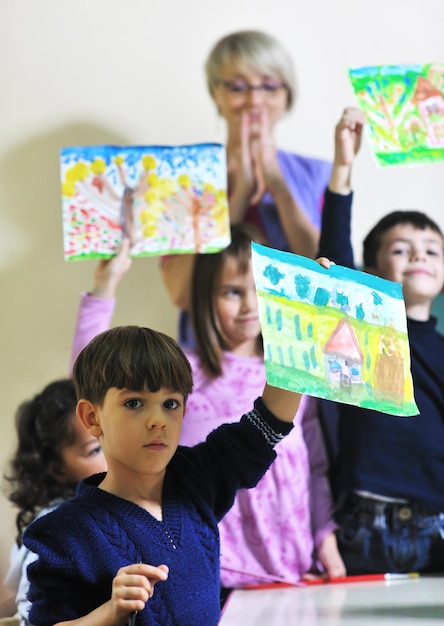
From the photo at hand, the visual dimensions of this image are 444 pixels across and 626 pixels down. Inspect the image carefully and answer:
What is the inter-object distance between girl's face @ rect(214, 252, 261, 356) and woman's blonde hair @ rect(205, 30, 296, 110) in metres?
0.40

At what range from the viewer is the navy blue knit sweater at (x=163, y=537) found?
0.92 m

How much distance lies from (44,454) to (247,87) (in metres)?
0.80

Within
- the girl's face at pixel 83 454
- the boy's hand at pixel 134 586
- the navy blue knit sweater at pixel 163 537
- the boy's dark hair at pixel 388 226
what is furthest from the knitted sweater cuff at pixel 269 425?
the boy's dark hair at pixel 388 226

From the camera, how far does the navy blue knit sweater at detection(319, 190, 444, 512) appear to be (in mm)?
1559

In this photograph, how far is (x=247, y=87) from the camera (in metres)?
1.77

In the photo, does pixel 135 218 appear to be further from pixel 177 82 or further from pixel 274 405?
pixel 274 405

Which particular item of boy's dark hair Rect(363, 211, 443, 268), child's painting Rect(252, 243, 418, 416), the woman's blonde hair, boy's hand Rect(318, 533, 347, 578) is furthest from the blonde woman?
child's painting Rect(252, 243, 418, 416)

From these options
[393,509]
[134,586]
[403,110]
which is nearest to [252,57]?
[403,110]

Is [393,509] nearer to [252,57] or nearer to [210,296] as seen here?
[210,296]

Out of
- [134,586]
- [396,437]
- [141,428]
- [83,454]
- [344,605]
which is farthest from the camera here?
[396,437]

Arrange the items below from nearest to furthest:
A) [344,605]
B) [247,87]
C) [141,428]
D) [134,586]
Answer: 1. [134,586]
2. [141,428]
3. [344,605]
4. [247,87]

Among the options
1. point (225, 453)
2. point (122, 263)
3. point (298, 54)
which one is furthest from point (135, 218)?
point (225, 453)

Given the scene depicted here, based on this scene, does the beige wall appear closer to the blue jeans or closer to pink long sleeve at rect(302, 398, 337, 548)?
pink long sleeve at rect(302, 398, 337, 548)

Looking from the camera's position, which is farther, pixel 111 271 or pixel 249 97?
pixel 249 97
